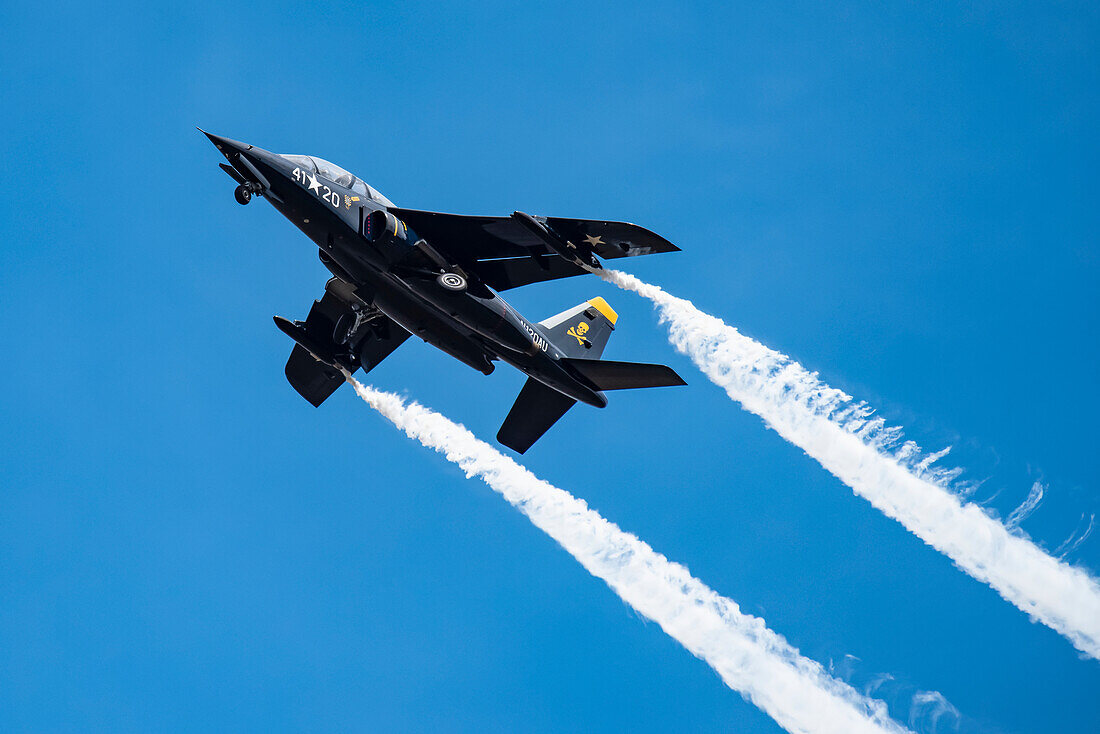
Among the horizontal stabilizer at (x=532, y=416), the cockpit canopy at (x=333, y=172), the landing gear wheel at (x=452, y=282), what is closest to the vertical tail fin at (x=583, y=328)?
the horizontal stabilizer at (x=532, y=416)

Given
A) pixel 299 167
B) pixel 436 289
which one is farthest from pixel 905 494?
pixel 299 167

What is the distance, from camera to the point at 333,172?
932 inches

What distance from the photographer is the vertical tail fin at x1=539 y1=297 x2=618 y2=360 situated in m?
27.2

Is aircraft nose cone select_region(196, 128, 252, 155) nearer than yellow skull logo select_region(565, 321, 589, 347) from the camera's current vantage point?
Yes

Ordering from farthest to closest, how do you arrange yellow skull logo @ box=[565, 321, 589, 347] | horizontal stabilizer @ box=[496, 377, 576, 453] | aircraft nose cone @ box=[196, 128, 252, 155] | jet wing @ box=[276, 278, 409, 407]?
1. jet wing @ box=[276, 278, 409, 407]
2. horizontal stabilizer @ box=[496, 377, 576, 453]
3. yellow skull logo @ box=[565, 321, 589, 347]
4. aircraft nose cone @ box=[196, 128, 252, 155]

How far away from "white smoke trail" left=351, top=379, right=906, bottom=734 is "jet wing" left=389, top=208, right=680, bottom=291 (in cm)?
537

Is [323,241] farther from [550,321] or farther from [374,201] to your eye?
[550,321]

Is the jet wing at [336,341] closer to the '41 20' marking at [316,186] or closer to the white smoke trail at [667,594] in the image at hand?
the white smoke trail at [667,594]

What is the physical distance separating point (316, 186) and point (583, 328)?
325 inches

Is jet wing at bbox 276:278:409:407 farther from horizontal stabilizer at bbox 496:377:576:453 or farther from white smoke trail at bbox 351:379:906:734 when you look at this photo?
horizontal stabilizer at bbox 496:377:576:453

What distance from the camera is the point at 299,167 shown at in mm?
22984

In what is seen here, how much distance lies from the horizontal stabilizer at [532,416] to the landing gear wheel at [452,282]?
441cm

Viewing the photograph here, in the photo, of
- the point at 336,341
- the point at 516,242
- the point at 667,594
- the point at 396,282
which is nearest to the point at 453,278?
the point at 396,282

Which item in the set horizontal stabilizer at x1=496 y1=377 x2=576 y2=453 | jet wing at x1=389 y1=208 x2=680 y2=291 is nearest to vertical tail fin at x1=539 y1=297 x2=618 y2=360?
horizontal stabilizer at x1=496 y1=377 x2=576 y2=453
